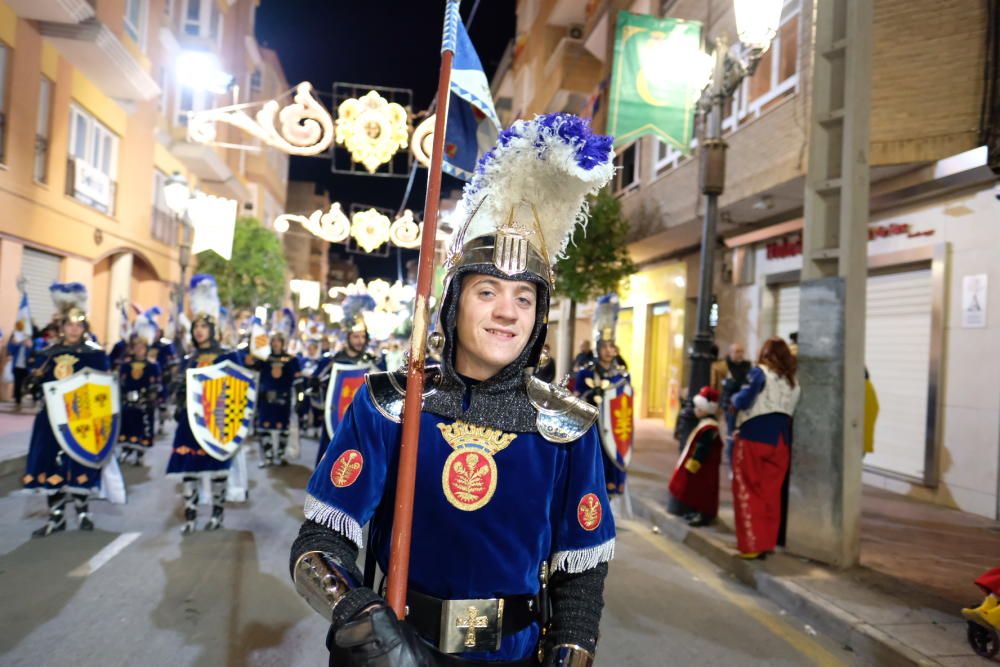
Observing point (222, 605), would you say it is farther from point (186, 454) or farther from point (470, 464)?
point (470, 464)

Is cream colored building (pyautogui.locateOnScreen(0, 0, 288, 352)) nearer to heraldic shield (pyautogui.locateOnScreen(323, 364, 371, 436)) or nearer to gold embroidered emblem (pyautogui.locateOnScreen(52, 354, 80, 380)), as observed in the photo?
heraldic shield (pyautogui.locateOnScreen(323, 364, 371, 436))

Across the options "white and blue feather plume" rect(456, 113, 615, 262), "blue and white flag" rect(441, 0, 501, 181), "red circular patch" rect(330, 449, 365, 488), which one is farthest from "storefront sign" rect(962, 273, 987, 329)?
"red circular patch" rect(330, 449, 365, 488)

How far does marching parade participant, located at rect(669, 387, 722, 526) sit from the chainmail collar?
5597 millimetres

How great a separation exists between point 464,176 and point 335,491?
5.09 feet

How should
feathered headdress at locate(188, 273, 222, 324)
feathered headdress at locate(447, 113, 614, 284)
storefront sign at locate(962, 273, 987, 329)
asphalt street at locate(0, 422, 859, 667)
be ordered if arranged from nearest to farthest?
feathered headdress at locate(447, 113, 614, 284) → asphalt street at locate(0, 422, 859, 667) → feathered headdress at locate(188, 273, 222, 324) → storefront sign at locate(962, 273, 987, 329)

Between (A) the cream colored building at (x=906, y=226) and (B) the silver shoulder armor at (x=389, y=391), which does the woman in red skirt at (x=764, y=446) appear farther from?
(B) the silver shoulder armor at (x=389, y=391)

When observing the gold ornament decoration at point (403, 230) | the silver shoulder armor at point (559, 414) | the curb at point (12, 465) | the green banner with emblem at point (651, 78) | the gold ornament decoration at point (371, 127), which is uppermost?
the green banner with emblem at point (651, 78)

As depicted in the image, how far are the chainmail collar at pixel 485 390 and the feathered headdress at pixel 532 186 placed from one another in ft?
0.17

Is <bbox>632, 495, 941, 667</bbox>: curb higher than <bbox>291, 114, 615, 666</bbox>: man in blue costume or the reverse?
the reverse

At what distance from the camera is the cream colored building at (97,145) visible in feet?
48.7

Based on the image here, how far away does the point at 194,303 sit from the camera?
749 cm

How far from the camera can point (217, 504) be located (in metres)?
6.73

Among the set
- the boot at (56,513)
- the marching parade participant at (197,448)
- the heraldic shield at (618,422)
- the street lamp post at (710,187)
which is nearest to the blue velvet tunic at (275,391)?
the marching parade participant at (197,448)

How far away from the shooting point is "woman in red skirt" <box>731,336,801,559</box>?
240 inches
